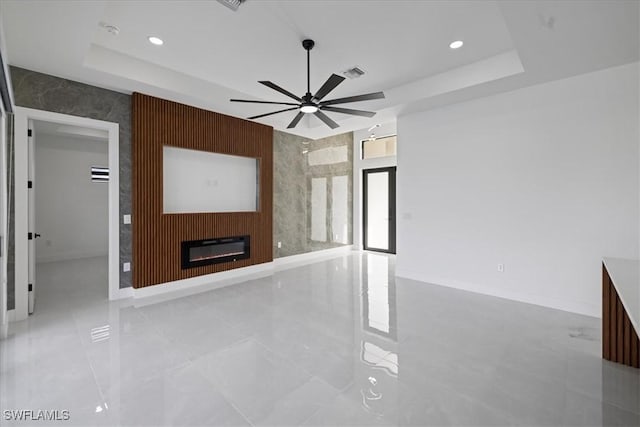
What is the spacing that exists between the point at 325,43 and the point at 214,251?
393 cm

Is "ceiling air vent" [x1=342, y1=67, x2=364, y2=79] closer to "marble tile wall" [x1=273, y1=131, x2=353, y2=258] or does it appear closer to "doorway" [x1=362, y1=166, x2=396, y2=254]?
"marble tile wall" [x1=273, y1=131, x2=353, y2=258]

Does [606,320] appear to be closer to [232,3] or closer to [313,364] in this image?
[313,364]

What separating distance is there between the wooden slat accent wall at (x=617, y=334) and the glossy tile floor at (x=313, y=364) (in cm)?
11

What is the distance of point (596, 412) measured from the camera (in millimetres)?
1956

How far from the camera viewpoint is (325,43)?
353cm

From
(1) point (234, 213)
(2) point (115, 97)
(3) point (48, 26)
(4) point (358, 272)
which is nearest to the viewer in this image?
(3) point (48, 26)

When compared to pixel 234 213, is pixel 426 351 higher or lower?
lower

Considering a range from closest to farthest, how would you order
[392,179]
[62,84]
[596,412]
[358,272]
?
[596,412] → [62,84] → [358,272] → [392,179]

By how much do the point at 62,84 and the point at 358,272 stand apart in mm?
5622

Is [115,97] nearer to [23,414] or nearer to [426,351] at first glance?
[23,414]

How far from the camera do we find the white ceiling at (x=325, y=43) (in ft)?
8.91

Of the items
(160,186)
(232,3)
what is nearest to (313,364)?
(232,3)

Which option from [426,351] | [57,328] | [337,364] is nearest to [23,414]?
[57,328]

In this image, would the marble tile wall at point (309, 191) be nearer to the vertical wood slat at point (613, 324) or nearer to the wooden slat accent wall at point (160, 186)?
the wooden slat accent wall at point (160, 186)
